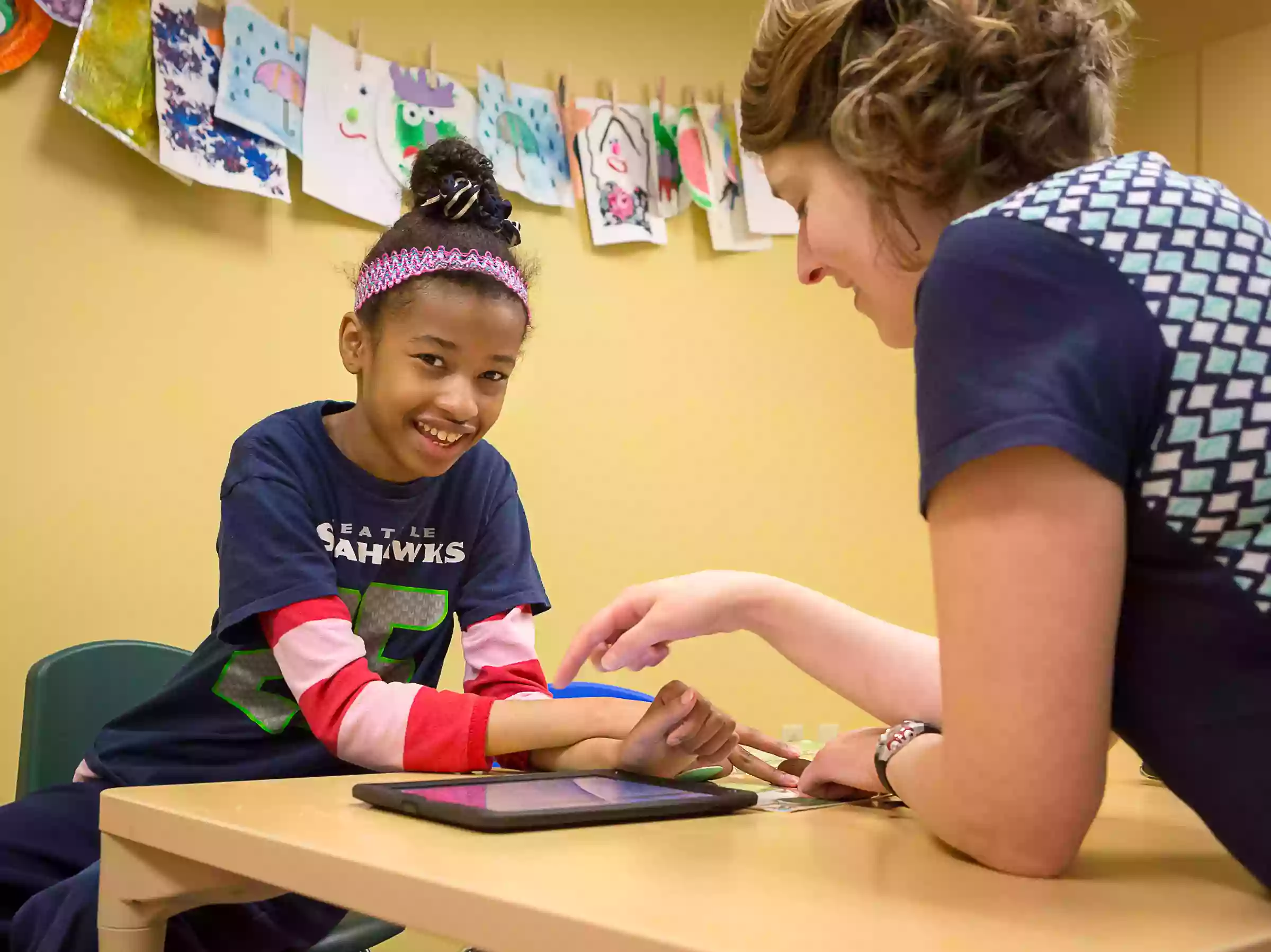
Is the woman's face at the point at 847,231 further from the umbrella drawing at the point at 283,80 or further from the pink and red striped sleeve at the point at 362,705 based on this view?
the umbrella drawing at the point at 283,80

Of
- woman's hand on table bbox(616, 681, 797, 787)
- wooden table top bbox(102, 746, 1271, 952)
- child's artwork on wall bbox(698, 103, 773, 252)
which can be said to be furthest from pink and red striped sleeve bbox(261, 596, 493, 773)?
child's artwork on wall bbox(698, 103, 773, 252)

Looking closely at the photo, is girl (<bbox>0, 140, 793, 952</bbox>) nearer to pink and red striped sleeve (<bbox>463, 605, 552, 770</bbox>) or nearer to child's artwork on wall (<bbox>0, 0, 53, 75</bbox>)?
pink and red striped sleeve (<bbox>463, 605, 552, 770</bbox>)

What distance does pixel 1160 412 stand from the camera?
524 mm

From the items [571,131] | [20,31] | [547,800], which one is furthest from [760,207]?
[547,800]

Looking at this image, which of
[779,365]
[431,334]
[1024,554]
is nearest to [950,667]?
[1024,554]

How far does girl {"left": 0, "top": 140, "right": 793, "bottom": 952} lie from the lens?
3.47 feet

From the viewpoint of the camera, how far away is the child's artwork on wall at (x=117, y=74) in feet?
6.42

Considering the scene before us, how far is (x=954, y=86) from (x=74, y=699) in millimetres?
1277

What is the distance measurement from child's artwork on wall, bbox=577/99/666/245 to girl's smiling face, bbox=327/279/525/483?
4.43ft

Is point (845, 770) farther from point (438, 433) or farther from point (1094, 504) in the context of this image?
point (438, 433)

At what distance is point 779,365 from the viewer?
298 cm

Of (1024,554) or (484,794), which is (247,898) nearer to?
(484,794)

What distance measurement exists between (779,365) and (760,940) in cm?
263

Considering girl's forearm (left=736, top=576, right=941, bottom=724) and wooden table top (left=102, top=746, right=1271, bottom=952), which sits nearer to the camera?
wooden table top (left=102, top=746, right=1271, bottom=952)
